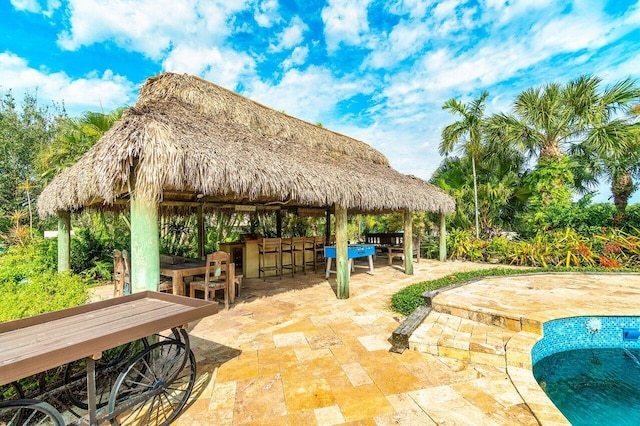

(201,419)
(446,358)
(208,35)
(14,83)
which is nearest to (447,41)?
(208,35)

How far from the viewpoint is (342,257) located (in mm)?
5355

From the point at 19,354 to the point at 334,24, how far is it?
7996 mm

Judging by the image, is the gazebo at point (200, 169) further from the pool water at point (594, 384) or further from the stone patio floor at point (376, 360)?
the pool water at point (594, 384)

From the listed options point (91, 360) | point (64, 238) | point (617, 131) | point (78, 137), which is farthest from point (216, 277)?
point (617, 131)

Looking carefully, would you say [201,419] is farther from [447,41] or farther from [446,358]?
[447,41]

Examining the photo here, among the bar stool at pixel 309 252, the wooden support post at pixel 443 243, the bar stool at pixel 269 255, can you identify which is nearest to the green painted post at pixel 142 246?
the bar stool at pixel 269 255

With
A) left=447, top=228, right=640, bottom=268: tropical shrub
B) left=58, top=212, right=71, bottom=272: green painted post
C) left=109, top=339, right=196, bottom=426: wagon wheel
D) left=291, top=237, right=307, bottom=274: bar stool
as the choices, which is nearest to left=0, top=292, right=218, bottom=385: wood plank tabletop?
left=109, top=339, right=196, bottom=426: wagon wheel

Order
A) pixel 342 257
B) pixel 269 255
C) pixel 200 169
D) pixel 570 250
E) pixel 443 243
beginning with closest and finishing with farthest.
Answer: pixel 200 169
pixel 342 257
pixel 269 255
pixel 570 250
pixel 443 243

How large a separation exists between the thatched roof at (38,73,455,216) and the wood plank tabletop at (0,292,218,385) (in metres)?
1.37

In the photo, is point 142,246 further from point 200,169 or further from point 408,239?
point 408,239

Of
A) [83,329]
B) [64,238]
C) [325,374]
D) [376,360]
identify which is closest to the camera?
[83,329]

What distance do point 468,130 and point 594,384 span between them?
31.7ft

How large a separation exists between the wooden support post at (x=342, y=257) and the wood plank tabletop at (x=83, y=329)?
10.7 ft

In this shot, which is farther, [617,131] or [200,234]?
[617,131]
